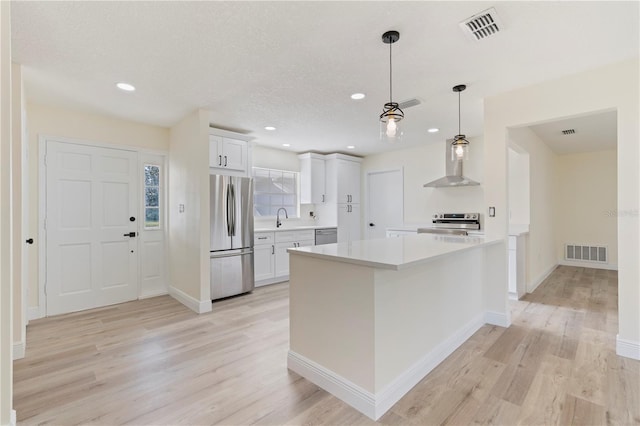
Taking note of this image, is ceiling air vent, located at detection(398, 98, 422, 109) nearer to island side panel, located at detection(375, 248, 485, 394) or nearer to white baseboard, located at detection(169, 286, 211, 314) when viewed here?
island side panel, located at detection(375, 248, 485, 394)

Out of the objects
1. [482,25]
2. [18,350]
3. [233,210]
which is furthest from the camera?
[233,210]

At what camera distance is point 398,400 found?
6.40ft

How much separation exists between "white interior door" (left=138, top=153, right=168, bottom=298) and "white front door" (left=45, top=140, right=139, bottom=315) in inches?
4.1

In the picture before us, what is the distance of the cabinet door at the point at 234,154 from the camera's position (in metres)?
4.36

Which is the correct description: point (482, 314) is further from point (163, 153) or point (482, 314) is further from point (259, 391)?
point (163, 153)

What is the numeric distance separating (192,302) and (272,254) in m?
1.59

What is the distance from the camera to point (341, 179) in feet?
21.0

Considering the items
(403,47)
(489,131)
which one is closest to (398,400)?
(403,47)

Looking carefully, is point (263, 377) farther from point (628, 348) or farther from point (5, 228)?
point (628, 348)

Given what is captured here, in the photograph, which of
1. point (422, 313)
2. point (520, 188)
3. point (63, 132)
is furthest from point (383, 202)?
point (63, 132)

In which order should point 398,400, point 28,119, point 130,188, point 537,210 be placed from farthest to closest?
point 537,210 < point 130,188 < point 28,119 < point 398,400

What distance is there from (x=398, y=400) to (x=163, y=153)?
14.3ft

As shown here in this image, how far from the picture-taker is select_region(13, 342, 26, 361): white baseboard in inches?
101

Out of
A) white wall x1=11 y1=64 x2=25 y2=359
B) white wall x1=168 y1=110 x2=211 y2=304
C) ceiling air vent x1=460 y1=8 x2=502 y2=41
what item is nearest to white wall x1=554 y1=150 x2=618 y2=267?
ceiling air vent x1=460 y1=8 x2=502 y2=41
